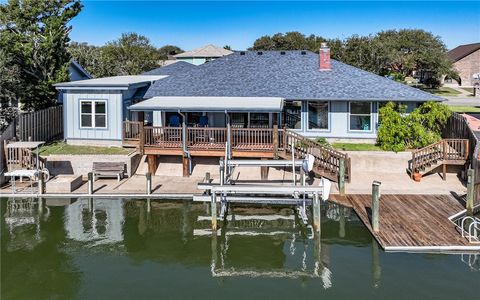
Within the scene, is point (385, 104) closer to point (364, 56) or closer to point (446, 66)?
point (364, 56)

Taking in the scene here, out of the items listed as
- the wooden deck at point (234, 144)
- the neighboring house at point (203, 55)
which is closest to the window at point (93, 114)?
the wooden deck at point (234, 144)

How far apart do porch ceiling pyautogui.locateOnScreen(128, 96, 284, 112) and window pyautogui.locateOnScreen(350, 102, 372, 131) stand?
404cm

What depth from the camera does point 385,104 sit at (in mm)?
23828

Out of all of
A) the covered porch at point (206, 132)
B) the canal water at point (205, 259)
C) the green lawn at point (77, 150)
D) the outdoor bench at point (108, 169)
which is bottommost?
the canal water at point (205, 259)

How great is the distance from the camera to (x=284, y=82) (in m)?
24.8

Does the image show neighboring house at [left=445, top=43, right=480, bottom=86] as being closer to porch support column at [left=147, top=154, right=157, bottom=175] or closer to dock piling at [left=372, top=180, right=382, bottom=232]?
porch support column at [left=147, top=154, right=157, bottom=175]

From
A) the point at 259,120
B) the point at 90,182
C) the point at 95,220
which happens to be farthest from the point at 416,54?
the point at 95,220

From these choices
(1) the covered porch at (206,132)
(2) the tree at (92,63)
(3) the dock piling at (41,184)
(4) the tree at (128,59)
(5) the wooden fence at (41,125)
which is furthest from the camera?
(4) the tree at (128,59)

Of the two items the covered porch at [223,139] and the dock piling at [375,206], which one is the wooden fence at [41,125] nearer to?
the covered porch at [223,139]

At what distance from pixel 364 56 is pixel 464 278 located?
46.1 m

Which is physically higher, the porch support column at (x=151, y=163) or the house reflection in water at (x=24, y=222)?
the porch support column at (x=151, y=163)

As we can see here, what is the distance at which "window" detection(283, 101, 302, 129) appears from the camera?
24547 millimetres

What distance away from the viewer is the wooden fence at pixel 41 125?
2295 centimetres

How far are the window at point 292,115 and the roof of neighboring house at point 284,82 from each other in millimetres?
927
